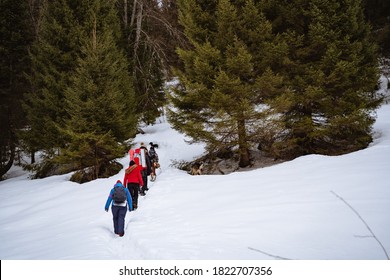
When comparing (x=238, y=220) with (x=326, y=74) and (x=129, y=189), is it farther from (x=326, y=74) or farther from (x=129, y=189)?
(x=326, y=74)

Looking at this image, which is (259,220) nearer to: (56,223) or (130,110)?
(56,223)

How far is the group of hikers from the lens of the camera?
19.6 feet

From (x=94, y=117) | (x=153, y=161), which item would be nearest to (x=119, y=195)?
(x=153, y=161)

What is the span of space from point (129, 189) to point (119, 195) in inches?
82.8

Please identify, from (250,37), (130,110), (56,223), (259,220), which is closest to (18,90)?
Result: (130,110)

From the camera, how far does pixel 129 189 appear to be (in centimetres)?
807

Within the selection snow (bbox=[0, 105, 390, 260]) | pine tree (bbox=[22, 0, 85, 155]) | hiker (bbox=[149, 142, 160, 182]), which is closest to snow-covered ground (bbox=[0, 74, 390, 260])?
snow (bbox=[0, 105, 390, 260])

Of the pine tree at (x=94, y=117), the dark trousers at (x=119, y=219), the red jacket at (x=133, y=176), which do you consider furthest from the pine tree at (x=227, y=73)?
the dark trousers at (x=119, y=219)

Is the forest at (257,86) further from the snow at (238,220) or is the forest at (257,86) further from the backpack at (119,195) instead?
the backpack at (119,195)

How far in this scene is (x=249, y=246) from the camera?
164 inches

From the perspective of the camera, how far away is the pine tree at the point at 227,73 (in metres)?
10.6

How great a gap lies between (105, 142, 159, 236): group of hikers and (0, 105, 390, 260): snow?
33 centimetres

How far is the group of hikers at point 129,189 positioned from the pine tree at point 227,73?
104 inches

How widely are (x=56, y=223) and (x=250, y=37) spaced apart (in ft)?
34.6
